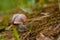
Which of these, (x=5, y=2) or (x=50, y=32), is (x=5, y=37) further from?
(x=5, y=2)

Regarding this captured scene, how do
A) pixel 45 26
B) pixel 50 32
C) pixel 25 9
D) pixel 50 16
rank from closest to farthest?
pixel 50 32 → pixel 45 26 → pixel 50 16 → pixel 25 9

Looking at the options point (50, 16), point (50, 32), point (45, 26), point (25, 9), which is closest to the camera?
point (50, 32)

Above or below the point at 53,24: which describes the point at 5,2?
above

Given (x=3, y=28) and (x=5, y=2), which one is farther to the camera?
(x=5, y=2)

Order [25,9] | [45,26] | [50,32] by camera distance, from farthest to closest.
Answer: [25,9], [45,26], [50,32]

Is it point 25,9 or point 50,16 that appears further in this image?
point 25,9

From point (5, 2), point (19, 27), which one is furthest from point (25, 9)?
point (19, 27)

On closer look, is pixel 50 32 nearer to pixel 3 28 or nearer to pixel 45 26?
pixel 45 26

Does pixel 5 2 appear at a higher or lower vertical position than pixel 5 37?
higher

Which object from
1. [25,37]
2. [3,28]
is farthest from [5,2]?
[25,37]
